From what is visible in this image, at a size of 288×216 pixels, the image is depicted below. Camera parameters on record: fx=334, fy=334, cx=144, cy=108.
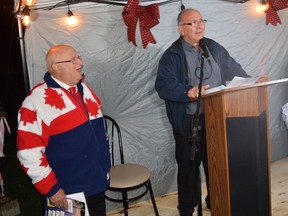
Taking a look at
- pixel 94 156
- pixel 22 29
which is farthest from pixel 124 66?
pixel 94 156

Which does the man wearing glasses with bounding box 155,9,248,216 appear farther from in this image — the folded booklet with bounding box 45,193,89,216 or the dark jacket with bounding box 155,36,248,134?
the folded booklet with bounding box 45,193,89,216

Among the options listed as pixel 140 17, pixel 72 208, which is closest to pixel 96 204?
pixel 72 208

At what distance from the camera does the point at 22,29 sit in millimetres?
2457

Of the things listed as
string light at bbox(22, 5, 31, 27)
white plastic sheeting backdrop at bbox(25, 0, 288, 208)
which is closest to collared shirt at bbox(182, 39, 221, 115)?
white plastic sheeting backdrop at bbox(25, 0, 288, 208)

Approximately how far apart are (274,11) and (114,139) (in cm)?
222

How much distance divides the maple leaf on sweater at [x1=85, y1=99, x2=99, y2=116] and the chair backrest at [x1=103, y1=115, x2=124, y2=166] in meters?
0.85

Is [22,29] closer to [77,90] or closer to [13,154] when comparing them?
[77,90]

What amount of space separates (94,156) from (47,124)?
330 millimetres

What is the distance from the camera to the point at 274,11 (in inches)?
142

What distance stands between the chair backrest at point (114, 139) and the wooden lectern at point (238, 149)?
113 centimetres

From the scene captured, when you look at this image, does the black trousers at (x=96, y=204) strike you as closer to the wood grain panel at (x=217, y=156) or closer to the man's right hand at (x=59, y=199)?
the man's right hand at (x=59, y=199)

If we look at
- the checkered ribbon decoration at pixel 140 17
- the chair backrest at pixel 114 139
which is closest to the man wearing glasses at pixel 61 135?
the chair backrest at pixel 114 139

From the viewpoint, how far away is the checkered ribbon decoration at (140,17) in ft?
9.07

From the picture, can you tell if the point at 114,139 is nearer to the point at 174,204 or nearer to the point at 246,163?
the point at 174,204
